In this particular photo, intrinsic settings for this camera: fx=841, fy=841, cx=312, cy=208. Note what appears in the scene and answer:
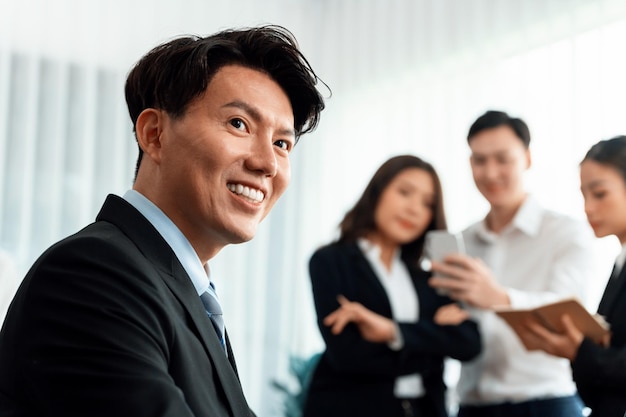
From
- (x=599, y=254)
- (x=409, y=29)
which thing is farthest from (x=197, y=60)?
(x=409, y=29)

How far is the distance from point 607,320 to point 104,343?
1.75 meters

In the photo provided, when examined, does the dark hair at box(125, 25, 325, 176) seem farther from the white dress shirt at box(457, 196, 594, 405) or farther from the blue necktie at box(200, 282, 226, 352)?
the white dress shirt at box(457, 196, 594, 405)

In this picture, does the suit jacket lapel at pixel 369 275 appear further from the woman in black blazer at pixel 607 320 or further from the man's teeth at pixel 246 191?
the man's teeth at pixel 246 191

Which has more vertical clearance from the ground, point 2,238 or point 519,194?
point 519,194

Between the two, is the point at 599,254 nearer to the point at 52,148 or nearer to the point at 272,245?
the point at 272,245

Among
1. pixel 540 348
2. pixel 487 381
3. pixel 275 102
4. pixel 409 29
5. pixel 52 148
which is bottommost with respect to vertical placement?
pixel 487 381

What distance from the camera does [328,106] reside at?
5.17 meters

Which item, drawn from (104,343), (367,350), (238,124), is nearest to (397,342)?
(367,350)

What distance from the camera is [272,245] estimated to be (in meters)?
5.00

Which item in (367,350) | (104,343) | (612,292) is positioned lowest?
(367,350)

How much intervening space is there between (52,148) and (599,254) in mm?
2665

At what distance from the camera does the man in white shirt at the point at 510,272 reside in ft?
9.28

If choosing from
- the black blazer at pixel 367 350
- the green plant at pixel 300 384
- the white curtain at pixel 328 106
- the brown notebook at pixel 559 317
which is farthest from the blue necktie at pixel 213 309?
the green plant at pixel 300 384

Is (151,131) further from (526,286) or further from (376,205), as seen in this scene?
(526,286)
